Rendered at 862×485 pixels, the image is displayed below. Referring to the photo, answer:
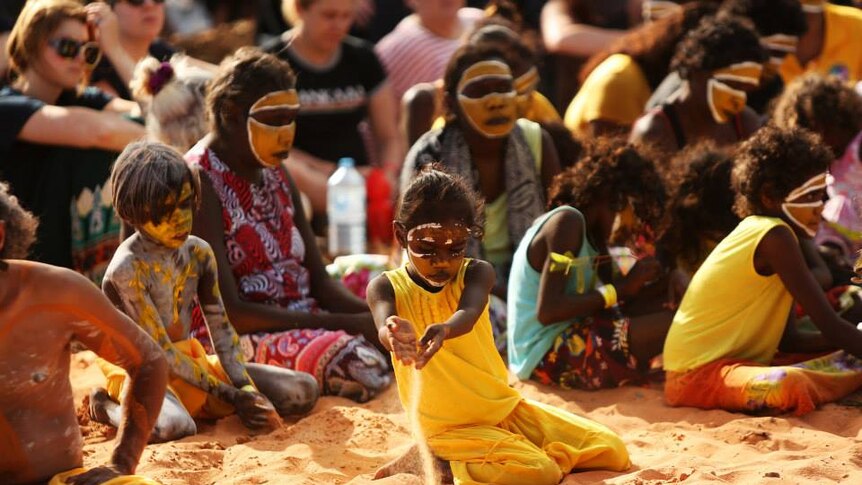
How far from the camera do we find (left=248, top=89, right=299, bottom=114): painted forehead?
600 cm

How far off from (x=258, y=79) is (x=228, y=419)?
1.48 meters

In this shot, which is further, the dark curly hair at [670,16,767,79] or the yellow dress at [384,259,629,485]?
the dark curly hair at [670,16,767,79]

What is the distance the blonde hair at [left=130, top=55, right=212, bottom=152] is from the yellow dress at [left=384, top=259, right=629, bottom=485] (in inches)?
86.3

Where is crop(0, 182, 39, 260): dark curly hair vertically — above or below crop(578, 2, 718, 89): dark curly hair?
below

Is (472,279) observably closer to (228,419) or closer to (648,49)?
(228,419)

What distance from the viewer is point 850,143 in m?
7.17

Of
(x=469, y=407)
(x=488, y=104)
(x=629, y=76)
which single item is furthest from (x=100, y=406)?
(x=629, y=76)

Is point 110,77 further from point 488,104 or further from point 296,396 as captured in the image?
point 296,396

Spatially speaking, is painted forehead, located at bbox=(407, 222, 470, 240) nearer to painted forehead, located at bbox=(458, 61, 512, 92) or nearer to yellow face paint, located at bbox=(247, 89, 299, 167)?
yellow face paint, located at bbox=(247, 89, 299, 167)

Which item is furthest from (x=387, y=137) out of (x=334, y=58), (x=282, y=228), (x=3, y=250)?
(x=3, y=250)

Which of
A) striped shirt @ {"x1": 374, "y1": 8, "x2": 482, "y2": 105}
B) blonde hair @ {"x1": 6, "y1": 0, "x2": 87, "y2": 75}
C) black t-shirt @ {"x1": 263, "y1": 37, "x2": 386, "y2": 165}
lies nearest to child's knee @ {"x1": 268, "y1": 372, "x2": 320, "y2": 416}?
blonde hair @ {"x1": 6, "y1": 0, "x2": 87, "y2": 75}

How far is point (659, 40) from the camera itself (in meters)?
8.22

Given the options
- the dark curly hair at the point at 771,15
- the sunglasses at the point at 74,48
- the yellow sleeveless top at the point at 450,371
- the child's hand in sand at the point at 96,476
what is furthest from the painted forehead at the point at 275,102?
the dark curly hair at the point at 771,15

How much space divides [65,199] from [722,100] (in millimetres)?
3374
